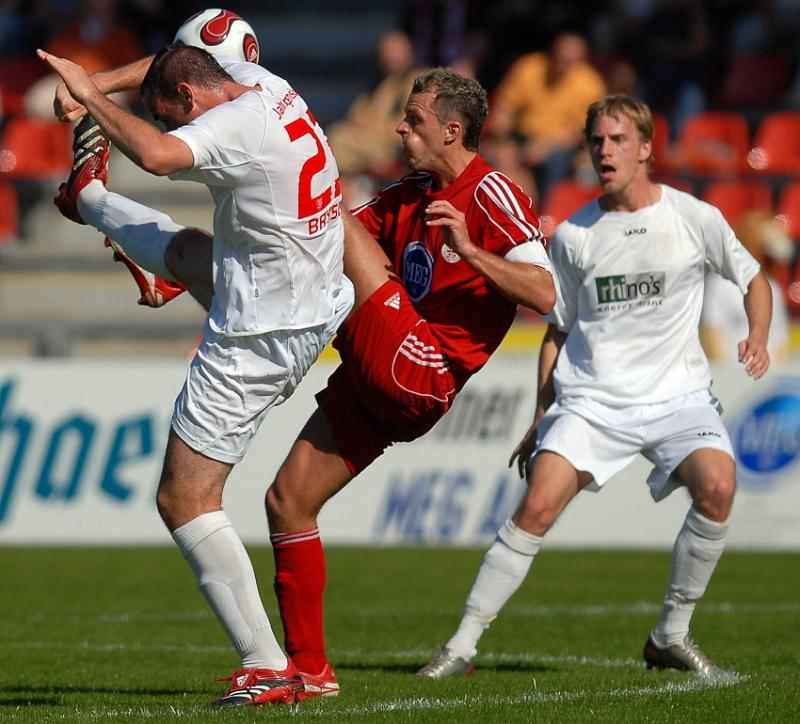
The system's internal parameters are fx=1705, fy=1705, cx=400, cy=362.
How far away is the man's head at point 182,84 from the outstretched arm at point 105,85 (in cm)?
28

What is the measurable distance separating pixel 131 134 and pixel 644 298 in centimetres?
280

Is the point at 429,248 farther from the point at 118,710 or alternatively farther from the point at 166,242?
the point at 118,710

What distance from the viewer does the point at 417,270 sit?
6809 mm

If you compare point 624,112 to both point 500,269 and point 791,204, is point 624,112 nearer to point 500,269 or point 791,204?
point 500,269

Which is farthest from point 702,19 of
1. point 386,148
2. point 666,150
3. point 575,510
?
point 575,510

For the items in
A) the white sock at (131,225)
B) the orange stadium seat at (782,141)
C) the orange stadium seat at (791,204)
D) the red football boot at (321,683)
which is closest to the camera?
the red football boot at (321,683)

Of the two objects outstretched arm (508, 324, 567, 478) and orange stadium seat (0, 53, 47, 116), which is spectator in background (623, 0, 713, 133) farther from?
outstretched arm (508, 324, 567, 478)

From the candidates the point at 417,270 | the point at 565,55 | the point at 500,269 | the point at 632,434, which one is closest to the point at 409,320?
the point at 417,270

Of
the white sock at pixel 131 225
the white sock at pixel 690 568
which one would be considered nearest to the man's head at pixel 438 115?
the white sock at pixel 131 225

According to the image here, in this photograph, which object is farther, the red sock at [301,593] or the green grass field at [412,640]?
the red sock at [301,593]

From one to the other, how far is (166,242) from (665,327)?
7.33ft

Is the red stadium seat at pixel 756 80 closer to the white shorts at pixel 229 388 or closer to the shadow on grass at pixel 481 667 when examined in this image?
the shadow on grass at pixel 481 667

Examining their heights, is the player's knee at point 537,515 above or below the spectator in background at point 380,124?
above

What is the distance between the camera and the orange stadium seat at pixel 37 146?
62.5ft
